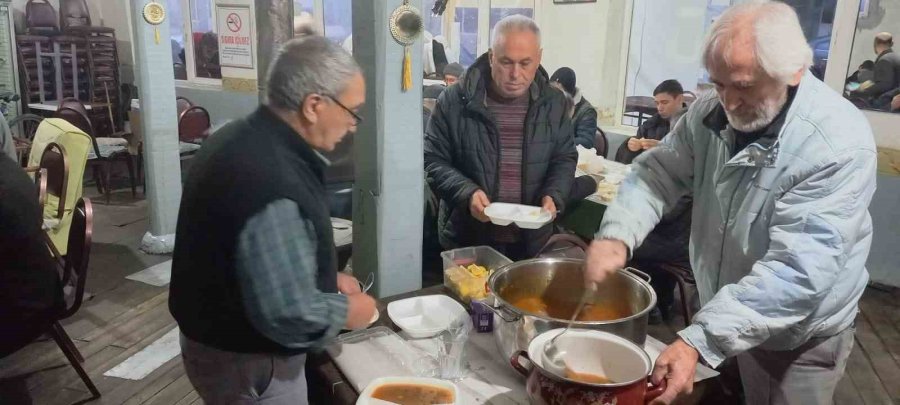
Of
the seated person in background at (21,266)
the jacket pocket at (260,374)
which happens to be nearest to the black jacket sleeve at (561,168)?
the jacket pocket at (260,374)


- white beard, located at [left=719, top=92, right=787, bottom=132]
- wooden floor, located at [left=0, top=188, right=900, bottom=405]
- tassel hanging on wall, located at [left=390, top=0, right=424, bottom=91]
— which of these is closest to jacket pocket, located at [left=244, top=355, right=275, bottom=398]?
tassel hanging on wall, located at [left=390, top=0, right=424, bottom=91]

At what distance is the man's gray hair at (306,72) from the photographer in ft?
4.38

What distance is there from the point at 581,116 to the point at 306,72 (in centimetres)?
420

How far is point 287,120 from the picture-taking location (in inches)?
54.2

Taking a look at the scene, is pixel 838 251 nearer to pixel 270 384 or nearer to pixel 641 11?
pixel 270 384

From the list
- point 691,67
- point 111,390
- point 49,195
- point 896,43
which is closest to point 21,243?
point 111,390

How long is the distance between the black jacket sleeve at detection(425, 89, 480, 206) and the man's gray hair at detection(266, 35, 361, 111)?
1144mm

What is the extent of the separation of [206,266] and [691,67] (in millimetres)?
5757

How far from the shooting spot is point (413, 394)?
4.58 feet

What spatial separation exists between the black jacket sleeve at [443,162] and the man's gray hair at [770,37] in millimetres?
1210

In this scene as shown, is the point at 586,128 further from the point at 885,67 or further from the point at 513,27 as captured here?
the point at 513,27

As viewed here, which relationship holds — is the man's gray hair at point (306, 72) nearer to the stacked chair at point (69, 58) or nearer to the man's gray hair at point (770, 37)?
the man's gray hair at point (770, 37)

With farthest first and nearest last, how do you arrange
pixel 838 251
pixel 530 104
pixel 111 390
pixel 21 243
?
pixel 111 390 → pixel 530 104 → pixel 21 243 → pixel 838 251

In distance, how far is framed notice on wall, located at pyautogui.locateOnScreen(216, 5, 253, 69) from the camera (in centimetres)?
786
